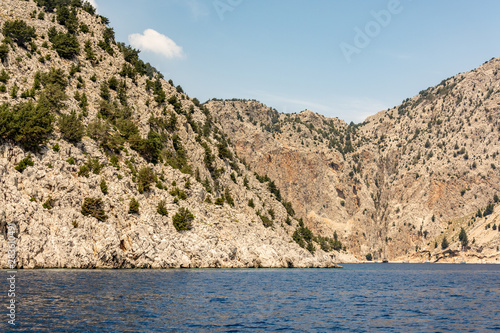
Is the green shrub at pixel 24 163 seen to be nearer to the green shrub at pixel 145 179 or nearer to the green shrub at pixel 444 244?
the green shrub at pixel 145 179

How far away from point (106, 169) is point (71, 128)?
30.9ft

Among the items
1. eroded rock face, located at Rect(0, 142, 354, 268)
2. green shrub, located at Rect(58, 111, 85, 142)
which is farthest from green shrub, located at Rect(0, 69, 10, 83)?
eroded rock face, located at Rect(0, 142, 354, 268)

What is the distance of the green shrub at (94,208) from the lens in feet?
220

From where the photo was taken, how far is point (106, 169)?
76625mm

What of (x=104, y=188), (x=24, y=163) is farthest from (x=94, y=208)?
(x=24, y=163)

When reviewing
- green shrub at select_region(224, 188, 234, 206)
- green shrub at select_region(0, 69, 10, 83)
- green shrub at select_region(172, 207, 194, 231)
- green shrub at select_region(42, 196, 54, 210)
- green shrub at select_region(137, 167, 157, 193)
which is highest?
green shrub at select_region(0, 69, 10, 83)

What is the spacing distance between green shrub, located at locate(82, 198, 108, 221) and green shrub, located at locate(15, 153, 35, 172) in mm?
9990

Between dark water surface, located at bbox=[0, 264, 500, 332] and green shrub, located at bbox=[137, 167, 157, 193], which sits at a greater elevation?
green shrub, located at bbox=[137, 167, 157, 193]

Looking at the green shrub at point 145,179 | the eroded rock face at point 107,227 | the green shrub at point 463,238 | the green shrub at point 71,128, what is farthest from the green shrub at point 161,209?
the green shrub at point 463,238

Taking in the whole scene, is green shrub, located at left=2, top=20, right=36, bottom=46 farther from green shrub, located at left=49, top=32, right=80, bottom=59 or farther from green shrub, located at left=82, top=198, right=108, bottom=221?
green shrub, located at left=82, top=198, right=108, bottom=221

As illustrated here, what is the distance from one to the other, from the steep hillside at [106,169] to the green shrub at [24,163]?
0.49 ft

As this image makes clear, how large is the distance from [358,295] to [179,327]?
96.2 ft

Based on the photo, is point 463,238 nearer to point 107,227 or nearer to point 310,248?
point 310,248

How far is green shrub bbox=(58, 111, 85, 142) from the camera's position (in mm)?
74062
